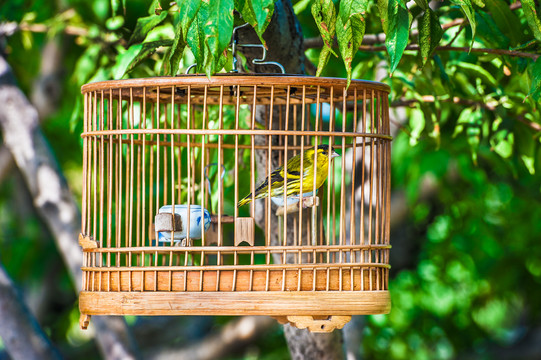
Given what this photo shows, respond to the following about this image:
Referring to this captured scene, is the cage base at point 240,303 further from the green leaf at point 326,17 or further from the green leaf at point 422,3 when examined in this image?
the green leaf at point 422,3

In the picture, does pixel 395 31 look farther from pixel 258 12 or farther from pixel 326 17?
pixel 258 12

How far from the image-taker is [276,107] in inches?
168

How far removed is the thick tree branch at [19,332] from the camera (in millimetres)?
4816

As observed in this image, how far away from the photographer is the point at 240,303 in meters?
2.77

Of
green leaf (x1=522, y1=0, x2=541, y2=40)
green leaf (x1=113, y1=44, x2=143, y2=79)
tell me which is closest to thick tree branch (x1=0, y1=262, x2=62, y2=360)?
green leaf (x1=113, y1=44, x2=143, y2=79)

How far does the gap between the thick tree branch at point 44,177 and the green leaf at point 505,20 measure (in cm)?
318

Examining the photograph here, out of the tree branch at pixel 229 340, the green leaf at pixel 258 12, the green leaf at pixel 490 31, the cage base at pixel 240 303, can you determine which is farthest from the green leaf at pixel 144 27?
the tree branch at pixel 229 340

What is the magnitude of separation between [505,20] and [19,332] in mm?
3596

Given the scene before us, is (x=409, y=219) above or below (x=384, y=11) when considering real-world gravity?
below

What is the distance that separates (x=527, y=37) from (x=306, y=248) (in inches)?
66.4

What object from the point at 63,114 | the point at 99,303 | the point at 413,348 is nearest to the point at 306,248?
the point at 99,303

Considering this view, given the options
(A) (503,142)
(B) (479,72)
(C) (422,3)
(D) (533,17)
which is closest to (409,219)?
(A) (503,142)

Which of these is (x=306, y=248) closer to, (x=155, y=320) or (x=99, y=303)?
(x=99, y=303)

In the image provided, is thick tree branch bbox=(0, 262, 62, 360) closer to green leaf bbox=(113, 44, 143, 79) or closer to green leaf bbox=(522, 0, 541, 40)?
green leaf bbox=(113, 44, 143, 79)
